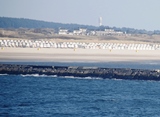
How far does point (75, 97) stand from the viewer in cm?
4294

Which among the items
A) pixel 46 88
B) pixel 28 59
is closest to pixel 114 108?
pixel 46 88

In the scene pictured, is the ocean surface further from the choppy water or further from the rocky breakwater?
the rocky breakwater

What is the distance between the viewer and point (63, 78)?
53.9 meters

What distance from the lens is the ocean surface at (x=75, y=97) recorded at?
37.1 m

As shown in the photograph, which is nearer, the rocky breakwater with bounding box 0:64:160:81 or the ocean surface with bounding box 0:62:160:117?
the ocean surface with bounding box 0:62:160:117

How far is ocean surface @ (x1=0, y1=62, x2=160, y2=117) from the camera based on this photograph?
122 ft

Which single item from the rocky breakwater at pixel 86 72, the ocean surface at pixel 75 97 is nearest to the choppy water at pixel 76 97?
the ocean surface at pixel 75 97

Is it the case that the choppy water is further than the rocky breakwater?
No

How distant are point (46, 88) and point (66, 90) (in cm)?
149

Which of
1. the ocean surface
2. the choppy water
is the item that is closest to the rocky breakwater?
the ocean surface

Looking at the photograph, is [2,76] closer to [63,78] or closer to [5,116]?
[63,78]

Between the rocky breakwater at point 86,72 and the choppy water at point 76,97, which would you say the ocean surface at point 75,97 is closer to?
the choppy water at point 76,97

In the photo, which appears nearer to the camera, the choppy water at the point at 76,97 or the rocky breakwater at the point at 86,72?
the choppy water at the point at 76,97

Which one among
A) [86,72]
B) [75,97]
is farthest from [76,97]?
[86,72]
